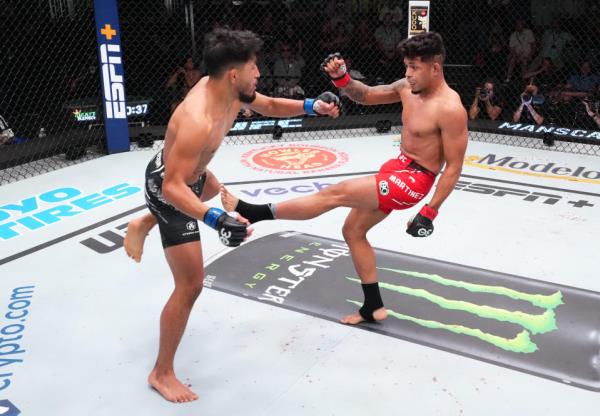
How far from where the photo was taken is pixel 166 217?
6.63ft

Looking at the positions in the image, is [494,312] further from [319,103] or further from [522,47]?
[522,47]

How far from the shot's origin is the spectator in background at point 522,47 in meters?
6.73

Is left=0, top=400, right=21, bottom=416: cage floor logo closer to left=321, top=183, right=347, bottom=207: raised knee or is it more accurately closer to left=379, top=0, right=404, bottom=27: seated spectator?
left=321, top=183, right=347, bottom=207: raised knee

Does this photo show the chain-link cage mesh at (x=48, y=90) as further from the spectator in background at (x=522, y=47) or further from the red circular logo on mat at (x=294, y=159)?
the spectator in background at (x=522, y=47)

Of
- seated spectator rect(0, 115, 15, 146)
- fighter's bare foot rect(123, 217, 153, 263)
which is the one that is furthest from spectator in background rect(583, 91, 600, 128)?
seated spectator rect(0, 115, 15, 146)

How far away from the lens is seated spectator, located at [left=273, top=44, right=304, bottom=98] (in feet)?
21.8

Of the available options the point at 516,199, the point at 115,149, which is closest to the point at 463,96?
the point at 516,199

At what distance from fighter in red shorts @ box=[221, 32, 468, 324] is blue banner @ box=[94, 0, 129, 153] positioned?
3.48 meters

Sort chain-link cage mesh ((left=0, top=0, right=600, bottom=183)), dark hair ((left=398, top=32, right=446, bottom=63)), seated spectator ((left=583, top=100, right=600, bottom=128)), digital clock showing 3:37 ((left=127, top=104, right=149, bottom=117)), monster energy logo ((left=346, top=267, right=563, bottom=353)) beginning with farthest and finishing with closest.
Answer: digital clock showing 3:37 ((left=127, top=104, right=149, bottom=117)), seated spectator ((left=583, top=100, right=600, bottom=128)), chain-link cage mesh ((left=0, top=0, right=600, bottom=183)), monster energy logo ((left=346, top=267, right=563, bottom=353)), dark hair ((left=398, top=32, right=446, bottom=63))

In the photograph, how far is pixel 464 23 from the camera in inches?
285

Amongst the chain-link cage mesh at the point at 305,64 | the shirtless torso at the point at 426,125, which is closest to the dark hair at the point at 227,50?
the shirtless torso at the point at 426,125

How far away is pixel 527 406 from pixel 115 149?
4649 millimetres

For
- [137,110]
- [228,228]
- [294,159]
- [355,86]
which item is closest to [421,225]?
[355,86]

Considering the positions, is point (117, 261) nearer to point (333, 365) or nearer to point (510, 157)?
point (333, 365)
